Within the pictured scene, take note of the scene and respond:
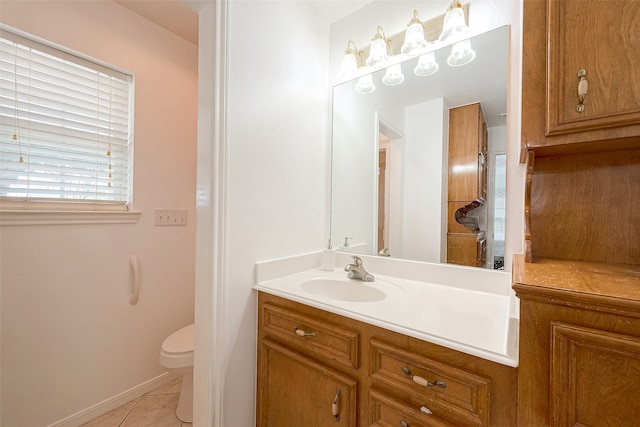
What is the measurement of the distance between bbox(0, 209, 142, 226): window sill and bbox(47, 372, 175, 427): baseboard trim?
1.09 metres

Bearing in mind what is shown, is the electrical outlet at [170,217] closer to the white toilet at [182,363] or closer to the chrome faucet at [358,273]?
the white toilet at [182,363]

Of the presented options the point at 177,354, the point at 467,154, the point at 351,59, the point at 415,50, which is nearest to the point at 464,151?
the point at 467,154

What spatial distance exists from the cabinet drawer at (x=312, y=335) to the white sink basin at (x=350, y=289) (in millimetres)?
188

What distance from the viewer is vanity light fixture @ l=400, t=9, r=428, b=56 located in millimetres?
1290

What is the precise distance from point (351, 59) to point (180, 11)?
1.17m

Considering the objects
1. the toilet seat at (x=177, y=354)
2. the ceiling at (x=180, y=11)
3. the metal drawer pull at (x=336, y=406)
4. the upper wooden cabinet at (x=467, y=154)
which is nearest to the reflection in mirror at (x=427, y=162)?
the upper wooden cabinet at (x=467, y=154)

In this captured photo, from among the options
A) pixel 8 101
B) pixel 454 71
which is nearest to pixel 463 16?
pixel 454 71

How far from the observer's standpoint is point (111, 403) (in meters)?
1.62

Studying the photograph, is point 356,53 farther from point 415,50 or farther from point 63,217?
point 63,217

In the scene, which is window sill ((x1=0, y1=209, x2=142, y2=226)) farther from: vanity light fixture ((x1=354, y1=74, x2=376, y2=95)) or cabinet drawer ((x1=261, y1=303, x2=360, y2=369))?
vanity light fixture ((x1=354, y1=74, x2=376, y2=95))

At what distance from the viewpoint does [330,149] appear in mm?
1707

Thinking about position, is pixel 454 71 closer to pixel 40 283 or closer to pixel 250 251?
pixel 250 251

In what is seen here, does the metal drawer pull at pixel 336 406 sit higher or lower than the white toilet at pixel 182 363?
higher

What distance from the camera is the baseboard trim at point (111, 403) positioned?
148 centimetres
